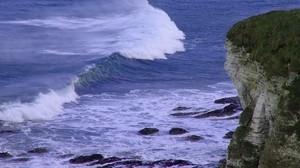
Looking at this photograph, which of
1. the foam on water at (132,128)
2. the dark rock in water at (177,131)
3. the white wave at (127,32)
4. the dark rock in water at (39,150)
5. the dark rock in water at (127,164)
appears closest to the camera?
the dark rock in water at (127,164)

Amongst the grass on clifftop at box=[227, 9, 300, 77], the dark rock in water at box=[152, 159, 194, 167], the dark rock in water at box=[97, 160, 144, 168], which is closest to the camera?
the grass on clifftop at box=[227, 9, 300, 77]

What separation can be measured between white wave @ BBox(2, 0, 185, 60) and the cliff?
3264 centimetres

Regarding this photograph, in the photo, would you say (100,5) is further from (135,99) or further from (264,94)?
(264,94)

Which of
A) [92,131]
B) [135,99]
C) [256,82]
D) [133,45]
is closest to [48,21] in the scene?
[133,45]

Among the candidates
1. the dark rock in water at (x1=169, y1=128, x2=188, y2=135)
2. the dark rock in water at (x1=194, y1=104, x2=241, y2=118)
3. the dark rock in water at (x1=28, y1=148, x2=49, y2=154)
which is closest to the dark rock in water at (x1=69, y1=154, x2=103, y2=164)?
the dark rock in water at (x1=28, y1=148, x2=49, y2=154)

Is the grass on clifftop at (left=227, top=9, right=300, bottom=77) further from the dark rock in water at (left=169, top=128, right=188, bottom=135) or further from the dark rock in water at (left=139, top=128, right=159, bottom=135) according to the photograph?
the dark rock in water at (left=139, top=128, right=159, bottom=135)

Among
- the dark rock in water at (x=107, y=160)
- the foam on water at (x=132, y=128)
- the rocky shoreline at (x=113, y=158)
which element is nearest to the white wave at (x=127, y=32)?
the foam on water at (x=132, y=128)

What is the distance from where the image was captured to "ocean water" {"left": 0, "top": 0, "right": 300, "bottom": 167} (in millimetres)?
36031

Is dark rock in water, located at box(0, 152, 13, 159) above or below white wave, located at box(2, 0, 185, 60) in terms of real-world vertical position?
below

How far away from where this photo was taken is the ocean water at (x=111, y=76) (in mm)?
36031

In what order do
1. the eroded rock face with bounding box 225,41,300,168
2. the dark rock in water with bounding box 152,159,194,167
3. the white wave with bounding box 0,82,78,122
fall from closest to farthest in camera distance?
the eroded rock face with bounding box 225,41,300,168
the dark rock in water with bounding box 152,159,194,167
the white wave with bounding box 0,82,78,122

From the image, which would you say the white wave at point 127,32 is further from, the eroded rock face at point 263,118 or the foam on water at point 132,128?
the eroded rock face at point 263,118

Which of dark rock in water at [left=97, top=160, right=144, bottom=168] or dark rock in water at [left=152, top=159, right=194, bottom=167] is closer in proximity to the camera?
dark rock in water at [left=152, top=159, right=194, bottom=167]

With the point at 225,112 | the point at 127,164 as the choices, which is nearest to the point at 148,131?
the point at 127,164
